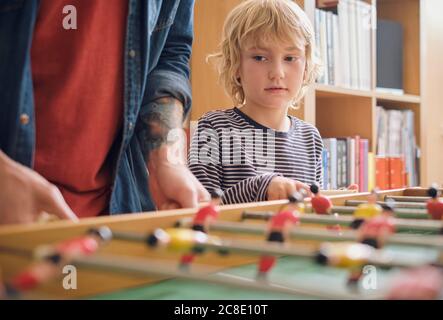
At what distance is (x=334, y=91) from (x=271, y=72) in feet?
2.78

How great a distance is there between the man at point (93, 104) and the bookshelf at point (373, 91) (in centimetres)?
129

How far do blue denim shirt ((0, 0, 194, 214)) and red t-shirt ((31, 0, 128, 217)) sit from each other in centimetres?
5

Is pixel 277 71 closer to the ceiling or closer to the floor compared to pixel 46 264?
closer to the ceiling

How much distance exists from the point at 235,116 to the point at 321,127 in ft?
3.88

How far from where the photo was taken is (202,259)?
917 millimetres

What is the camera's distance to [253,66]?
201cm

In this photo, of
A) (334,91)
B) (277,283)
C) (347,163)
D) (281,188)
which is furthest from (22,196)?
(347,163)

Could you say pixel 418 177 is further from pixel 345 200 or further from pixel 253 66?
pixel 345 200

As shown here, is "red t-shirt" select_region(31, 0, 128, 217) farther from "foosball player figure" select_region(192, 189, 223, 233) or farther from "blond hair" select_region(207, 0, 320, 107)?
"blond hair" select_region(207, 0, 320, 107)

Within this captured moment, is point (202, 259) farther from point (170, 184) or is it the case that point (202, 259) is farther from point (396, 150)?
point (396, 150)

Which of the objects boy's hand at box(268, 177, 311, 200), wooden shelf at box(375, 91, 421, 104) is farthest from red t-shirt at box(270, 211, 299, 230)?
wooden shelf at box(375, 91, 421, 104)

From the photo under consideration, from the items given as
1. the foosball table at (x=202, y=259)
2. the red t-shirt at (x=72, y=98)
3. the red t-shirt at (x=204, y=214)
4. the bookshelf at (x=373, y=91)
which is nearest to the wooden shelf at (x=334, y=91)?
the bookshelf at (x=373, y=91)

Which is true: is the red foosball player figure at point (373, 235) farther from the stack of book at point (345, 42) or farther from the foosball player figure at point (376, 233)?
the stack of book at point (345, 42)

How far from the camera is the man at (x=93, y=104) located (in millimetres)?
1081
